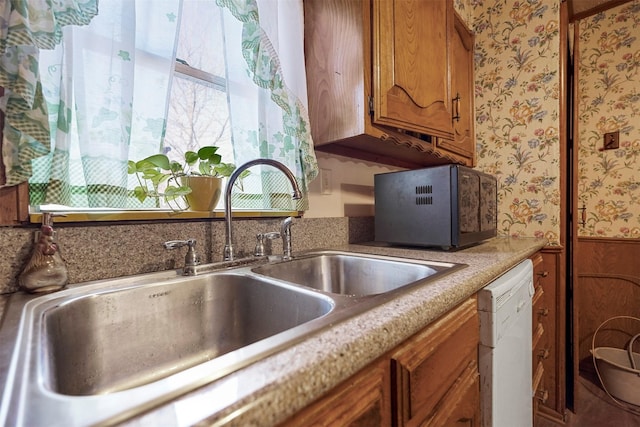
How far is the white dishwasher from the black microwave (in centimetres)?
22

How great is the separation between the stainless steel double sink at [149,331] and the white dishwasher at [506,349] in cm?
14

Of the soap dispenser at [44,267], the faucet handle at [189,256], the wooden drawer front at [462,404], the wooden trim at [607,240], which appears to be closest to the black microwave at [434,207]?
the wooden drawer front at [462,404]

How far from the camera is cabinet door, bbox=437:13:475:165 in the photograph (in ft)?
4.53

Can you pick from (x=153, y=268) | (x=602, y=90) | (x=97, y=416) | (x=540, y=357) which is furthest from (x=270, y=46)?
(x=602, y=90)

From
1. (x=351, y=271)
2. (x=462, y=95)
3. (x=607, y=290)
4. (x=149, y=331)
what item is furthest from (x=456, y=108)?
(x=607, y=290)

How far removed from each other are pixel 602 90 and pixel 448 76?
1.38 m

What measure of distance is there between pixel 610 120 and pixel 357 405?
2.46m

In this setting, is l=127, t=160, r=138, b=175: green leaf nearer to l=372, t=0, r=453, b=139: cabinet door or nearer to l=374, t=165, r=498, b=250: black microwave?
l=372, t=0, r=453, b=139: cabinet door

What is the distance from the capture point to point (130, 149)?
74 centimetres

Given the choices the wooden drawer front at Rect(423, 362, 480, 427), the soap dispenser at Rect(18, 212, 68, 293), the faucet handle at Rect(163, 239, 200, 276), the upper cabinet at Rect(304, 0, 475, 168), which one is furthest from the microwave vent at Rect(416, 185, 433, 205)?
the soap dispenser at Rect(18, 212, 68, 293)

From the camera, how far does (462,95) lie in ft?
5.11

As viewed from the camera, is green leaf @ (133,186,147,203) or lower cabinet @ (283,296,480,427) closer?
lower cabinet @ (283,296,480,427)

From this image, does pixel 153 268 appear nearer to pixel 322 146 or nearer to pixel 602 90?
pixel 322 146

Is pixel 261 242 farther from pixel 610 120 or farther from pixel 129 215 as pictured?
pixel 610 120
